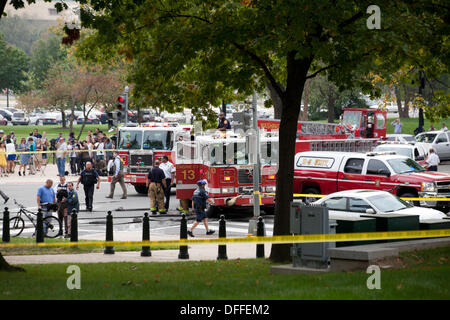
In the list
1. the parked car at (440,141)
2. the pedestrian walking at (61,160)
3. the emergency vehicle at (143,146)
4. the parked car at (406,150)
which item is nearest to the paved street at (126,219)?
the emergency vehicle at (143,146)

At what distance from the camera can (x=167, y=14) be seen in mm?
15398

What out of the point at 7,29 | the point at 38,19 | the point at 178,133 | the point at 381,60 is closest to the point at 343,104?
the point at 178,133

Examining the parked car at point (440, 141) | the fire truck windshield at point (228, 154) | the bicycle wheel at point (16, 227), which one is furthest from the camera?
the parked car at point (440, 141)

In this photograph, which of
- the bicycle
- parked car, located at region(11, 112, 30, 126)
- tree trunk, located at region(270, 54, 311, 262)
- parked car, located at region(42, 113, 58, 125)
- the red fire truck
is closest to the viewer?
tree trunk, located at region(270, 54, 311, 262)

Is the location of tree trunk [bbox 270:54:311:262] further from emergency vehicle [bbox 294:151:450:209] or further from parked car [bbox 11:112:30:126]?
parked car [bbox 11:112:30:126]

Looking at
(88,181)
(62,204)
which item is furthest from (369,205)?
(88,181)

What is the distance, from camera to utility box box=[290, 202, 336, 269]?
12.0m

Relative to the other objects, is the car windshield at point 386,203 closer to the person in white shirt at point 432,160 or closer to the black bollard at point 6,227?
the black bollard at point 6,227

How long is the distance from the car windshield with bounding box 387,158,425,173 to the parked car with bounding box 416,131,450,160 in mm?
19007

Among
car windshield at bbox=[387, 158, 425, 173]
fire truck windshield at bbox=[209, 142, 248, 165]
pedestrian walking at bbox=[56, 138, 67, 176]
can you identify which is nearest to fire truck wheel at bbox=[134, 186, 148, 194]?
pedestrian walking at bbox=[56, 138, 67, 176]

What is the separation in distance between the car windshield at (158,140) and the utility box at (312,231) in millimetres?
19435

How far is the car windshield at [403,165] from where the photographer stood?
23.7 m

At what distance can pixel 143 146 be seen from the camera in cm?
3161
